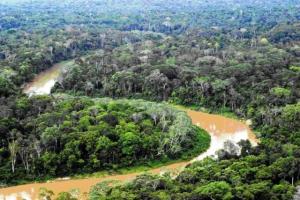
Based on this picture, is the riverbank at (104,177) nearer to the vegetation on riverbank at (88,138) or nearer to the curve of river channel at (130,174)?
the curve of river channel at (130,174)

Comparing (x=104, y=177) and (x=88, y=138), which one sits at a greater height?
(x=88, y=138)

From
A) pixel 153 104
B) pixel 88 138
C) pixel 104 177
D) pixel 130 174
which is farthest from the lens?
pixel 153 104

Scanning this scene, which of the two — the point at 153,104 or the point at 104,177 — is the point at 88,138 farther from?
the point at 153,104

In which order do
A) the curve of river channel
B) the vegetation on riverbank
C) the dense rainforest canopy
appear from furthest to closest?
the vegetation on riverbank → the curve of river channel → the dense rainforest canopy

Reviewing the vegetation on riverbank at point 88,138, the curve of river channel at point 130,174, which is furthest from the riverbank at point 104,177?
the vegetation on riverbank at point 88,138

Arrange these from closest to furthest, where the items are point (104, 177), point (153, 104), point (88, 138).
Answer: point (104, 177) < point (88, 138) < point (153, 104)

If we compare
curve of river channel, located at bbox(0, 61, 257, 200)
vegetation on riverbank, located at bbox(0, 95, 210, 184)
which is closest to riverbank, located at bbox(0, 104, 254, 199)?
curve of river channel, located at bbox(0, 61, 257, 200)

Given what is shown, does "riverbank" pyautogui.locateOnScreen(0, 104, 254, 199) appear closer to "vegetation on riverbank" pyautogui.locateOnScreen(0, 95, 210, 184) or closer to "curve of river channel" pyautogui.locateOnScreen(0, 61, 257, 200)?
"curve of river channel" pyautogui.locateOnScreen(0, 61, 257, 200)

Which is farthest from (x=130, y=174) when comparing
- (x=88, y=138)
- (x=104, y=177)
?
(x=88, y=138)
